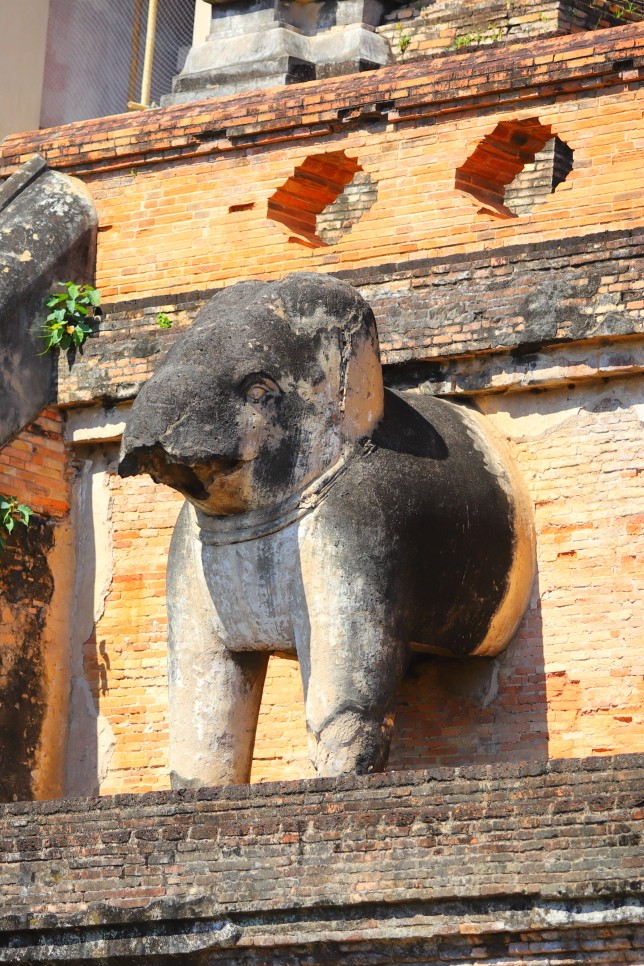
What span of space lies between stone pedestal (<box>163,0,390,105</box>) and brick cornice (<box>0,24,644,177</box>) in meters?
1.20

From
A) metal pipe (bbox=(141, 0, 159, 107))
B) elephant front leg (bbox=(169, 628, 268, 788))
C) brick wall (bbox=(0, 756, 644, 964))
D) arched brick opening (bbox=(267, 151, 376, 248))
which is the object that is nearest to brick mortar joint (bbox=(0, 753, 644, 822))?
brick wall (bbox=(0, 756, 644, 964))

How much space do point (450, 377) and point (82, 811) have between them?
3162 millimetres

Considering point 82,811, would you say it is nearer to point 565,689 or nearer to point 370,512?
point 370,512

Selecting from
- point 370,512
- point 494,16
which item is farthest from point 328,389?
point 494,16

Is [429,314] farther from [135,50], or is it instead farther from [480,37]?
[135,50]

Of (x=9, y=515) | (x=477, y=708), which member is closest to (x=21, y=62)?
(x=9, y=515)

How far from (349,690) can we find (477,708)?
45.9 inches

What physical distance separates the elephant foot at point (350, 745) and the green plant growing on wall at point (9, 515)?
231 cm

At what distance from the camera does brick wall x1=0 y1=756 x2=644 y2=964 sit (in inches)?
351

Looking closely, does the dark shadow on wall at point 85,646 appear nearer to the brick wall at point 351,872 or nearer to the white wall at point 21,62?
the brick wall at point 351,872

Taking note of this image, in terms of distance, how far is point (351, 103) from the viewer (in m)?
13.1

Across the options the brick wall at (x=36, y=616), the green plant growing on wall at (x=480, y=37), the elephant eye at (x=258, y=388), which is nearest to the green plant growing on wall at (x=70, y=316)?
the brick wall at (x=36, y=616)

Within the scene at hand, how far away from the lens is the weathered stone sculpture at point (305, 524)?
10.9 m

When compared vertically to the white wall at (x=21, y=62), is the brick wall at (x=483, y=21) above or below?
below
